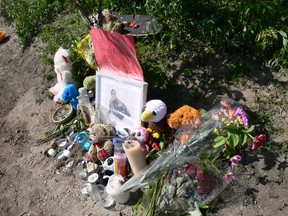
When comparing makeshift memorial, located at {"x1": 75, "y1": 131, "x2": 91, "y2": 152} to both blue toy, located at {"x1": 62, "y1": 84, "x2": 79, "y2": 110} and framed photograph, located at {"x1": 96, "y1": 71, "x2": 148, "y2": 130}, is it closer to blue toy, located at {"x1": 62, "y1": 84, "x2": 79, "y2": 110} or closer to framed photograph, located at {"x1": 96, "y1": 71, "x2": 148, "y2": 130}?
framed photograph, located at {"x1": 96, "y1": 71, "x2": 148, "y2": 130}

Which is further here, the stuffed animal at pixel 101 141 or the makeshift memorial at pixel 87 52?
the makeshift memorial at pixel 87 52

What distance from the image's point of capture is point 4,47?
543cm

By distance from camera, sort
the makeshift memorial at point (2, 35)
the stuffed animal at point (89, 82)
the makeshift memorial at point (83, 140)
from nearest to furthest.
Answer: the makeshift memorial at point (83, 140) → the stuffed animal at point (89, 82) → the makeshift memorial at point (2, 35)

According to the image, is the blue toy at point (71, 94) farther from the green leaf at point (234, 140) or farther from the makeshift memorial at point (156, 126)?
the green leaf at point (234, 140)

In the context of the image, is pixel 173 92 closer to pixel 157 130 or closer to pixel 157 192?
pixel 157 130

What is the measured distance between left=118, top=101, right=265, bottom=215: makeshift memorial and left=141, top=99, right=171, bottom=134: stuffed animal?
11.0 inches

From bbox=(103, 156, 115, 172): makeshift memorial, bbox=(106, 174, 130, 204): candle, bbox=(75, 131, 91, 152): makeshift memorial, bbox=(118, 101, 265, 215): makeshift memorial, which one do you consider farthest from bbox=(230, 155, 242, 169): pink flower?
bbox=(75, 131, 91, 152): makeshift memorial

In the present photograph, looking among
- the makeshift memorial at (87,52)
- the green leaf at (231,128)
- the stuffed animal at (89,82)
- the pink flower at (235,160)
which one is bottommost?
the stuffed animal at (89,82)

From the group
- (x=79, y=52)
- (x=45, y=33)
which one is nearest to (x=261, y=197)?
(x=79, y=52)

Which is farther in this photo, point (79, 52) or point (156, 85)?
point (79, 52)

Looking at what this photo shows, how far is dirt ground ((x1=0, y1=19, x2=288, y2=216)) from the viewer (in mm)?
2957

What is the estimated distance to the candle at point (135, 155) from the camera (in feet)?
10.3

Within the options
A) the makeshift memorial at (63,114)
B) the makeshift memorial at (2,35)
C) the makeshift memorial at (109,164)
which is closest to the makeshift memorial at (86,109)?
the makeshift memorial at (63,114)

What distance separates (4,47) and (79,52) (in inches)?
71.8
